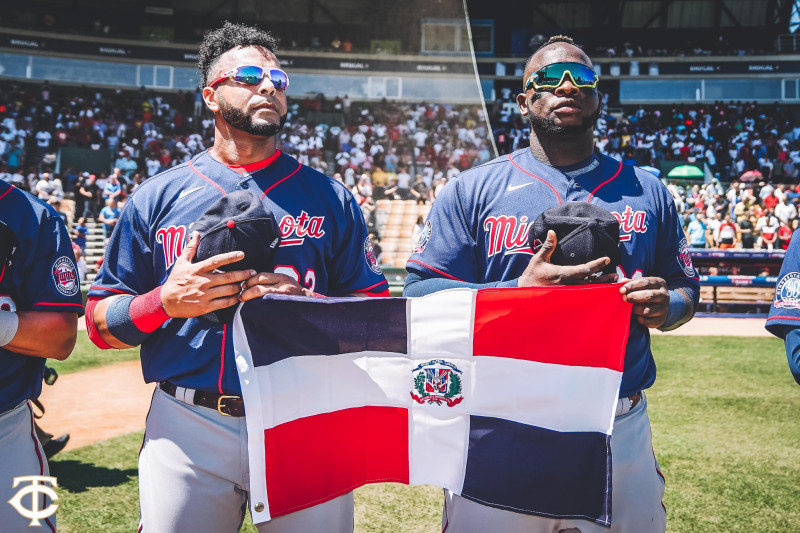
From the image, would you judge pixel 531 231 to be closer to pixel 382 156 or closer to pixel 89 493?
pixel 89 493

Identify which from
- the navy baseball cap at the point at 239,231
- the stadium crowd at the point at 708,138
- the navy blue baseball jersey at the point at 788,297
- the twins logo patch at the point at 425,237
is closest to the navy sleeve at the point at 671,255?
the navy blue baseball jersey at the point at 788,297

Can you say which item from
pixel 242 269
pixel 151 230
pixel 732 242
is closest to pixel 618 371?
pixel 242 269

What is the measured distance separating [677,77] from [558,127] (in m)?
36.1

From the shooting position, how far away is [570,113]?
288 cm

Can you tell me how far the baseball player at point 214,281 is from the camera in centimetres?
251

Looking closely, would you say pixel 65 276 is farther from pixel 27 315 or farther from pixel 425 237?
Result: pixel 425 237

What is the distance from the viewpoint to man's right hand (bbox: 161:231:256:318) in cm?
240

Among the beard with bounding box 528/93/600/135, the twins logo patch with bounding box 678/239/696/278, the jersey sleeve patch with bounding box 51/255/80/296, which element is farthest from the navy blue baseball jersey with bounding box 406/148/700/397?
the jersey sleeve patch with bounding box 51/255/80/296

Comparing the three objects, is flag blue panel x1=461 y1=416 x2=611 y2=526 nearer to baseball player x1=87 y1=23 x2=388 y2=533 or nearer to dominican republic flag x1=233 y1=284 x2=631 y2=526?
dominican republic flag x1=233 y1=284 x2=631 y2=526

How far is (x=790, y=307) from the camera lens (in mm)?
2883

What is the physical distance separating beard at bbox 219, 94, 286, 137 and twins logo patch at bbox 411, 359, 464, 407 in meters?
1.09

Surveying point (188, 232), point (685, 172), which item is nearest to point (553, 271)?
point (188, 232)

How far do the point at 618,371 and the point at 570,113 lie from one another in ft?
3.35

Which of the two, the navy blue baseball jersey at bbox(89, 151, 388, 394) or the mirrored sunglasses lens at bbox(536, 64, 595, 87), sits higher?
the mirrored sunglasses lens at bbox(536, 64, 595, 87)
